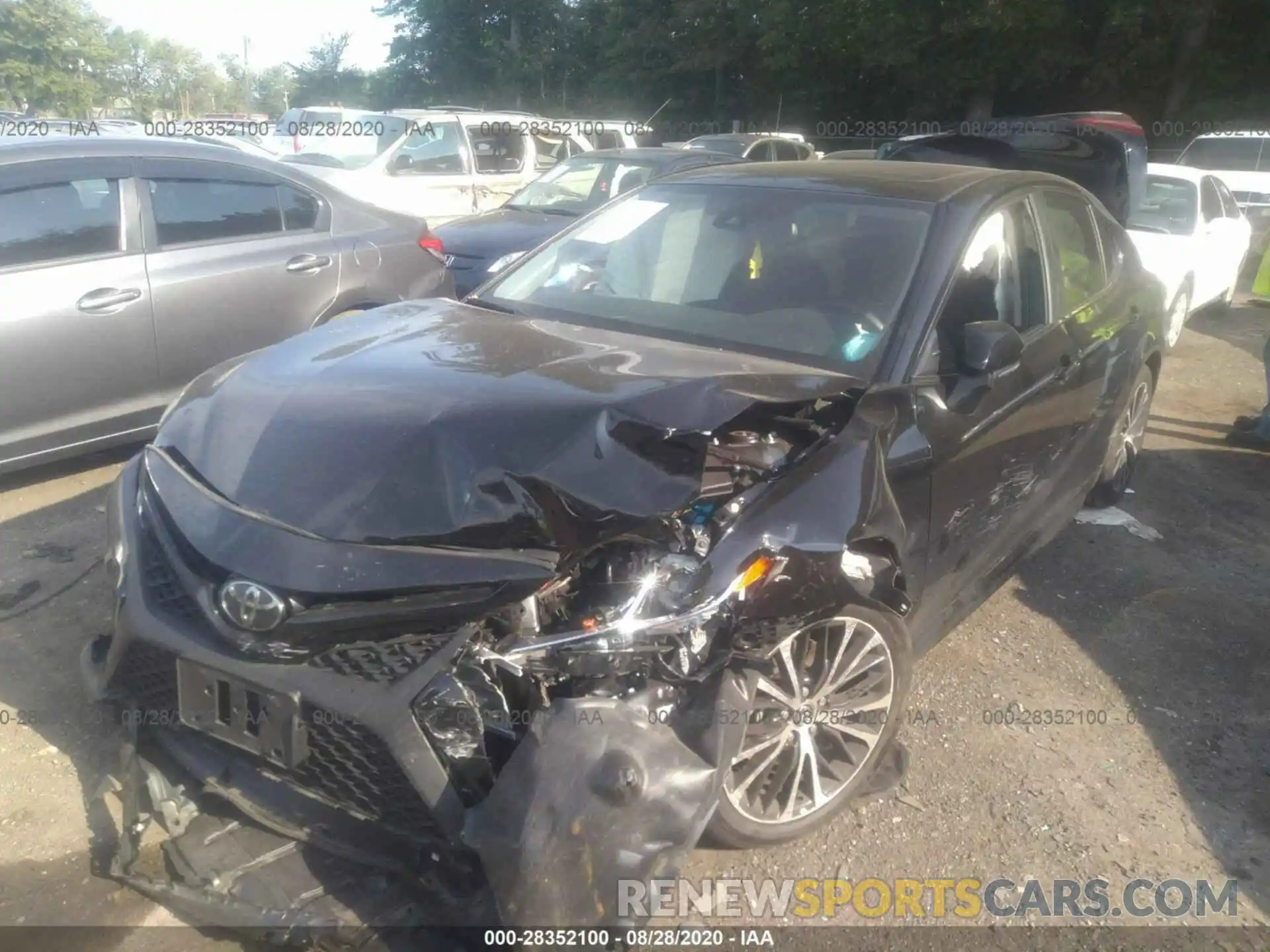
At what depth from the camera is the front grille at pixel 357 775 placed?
2236mm

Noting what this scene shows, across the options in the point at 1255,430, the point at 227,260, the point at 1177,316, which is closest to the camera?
the point at 227,260

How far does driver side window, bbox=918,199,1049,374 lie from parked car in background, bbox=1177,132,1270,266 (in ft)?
34.7

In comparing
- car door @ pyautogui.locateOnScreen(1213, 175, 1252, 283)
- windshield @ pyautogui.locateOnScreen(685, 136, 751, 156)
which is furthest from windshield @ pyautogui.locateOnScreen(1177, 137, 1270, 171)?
windshield @ pyautogui.locateOnScreen(685, 136, 751, 156)

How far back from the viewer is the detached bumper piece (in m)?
2.28

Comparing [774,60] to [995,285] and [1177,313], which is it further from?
[995,285]

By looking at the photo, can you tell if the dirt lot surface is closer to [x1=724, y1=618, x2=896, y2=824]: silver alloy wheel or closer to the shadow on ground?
the shadow on ground

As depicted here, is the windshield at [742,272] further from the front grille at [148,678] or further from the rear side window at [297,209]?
the rear side window at [297,209]

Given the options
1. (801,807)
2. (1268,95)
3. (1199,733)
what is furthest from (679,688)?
(1268,95)

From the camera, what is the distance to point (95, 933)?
2477mm

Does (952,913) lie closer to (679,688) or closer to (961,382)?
(679,688)

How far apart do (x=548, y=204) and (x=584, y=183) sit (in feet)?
1.78

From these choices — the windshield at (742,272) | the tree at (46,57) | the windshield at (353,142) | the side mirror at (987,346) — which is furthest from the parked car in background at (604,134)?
the tree at (46,57)

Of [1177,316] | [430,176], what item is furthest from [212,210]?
[1177,316]

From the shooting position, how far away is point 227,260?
204 inches
